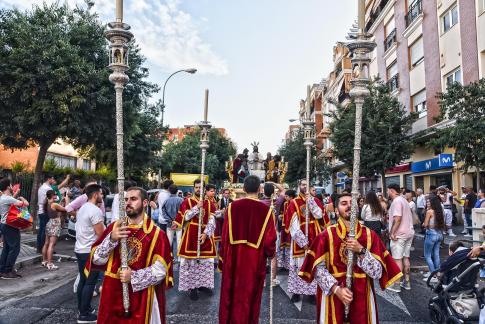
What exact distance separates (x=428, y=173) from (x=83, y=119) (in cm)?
1674

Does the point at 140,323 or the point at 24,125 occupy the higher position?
the point at 24,125

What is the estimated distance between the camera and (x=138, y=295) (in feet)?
11.5

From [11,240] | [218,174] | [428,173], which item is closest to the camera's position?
[11,240]

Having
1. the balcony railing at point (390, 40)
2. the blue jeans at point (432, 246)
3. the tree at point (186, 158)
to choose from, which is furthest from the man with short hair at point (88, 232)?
the tree at point (186, 158)

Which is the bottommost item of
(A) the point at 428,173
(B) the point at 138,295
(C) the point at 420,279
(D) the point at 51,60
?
(C) the point at 420,279

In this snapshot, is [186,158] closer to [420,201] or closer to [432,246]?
[420,201]

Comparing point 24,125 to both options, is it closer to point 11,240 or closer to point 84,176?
point 11,240

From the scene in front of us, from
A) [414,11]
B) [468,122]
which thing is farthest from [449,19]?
[468,122]

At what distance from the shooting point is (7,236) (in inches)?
315

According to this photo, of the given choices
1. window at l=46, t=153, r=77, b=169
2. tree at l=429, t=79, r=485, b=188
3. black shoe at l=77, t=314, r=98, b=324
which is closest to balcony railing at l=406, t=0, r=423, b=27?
tree at l=429, t=79, r=485, b=188

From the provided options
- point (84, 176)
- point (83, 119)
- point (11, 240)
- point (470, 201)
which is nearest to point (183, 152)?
point (84, 176)

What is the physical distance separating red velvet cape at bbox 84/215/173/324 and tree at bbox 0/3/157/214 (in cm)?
1101

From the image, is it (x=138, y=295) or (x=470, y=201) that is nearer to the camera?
(x=138, y=295)

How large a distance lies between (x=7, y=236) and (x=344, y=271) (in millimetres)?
7090
